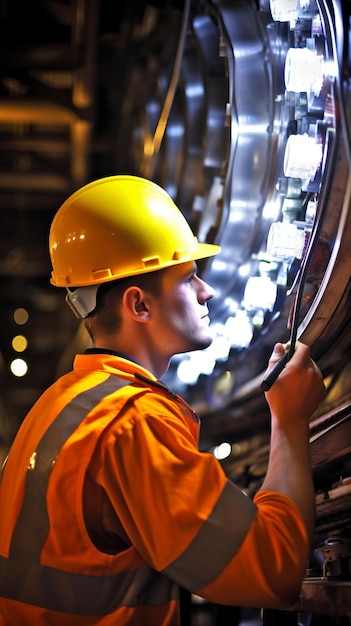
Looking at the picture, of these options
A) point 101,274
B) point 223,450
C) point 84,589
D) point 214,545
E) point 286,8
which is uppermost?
point 286,8

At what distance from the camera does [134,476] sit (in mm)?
1310

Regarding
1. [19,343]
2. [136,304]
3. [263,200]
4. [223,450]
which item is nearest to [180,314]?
[136,304]

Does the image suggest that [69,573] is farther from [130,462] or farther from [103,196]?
[103,196]

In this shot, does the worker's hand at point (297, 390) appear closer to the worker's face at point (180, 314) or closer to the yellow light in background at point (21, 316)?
the worker's face at point (180, 314)

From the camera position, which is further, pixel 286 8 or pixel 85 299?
pixel 286 8

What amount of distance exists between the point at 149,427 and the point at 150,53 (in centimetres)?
378

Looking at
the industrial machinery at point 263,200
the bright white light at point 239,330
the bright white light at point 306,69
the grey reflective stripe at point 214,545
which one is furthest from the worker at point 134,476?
the bright white light at point 239,330

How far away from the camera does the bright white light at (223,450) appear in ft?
9.78

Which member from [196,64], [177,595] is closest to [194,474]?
[177,595]

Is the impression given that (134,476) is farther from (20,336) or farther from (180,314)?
(20,336)

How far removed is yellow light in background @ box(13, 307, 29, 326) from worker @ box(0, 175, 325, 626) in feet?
25.1

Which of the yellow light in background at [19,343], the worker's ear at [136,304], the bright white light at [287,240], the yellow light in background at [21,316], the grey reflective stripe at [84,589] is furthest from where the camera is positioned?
the yellow light in background at [21,316]

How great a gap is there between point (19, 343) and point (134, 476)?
8099mm

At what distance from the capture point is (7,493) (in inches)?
60.3
